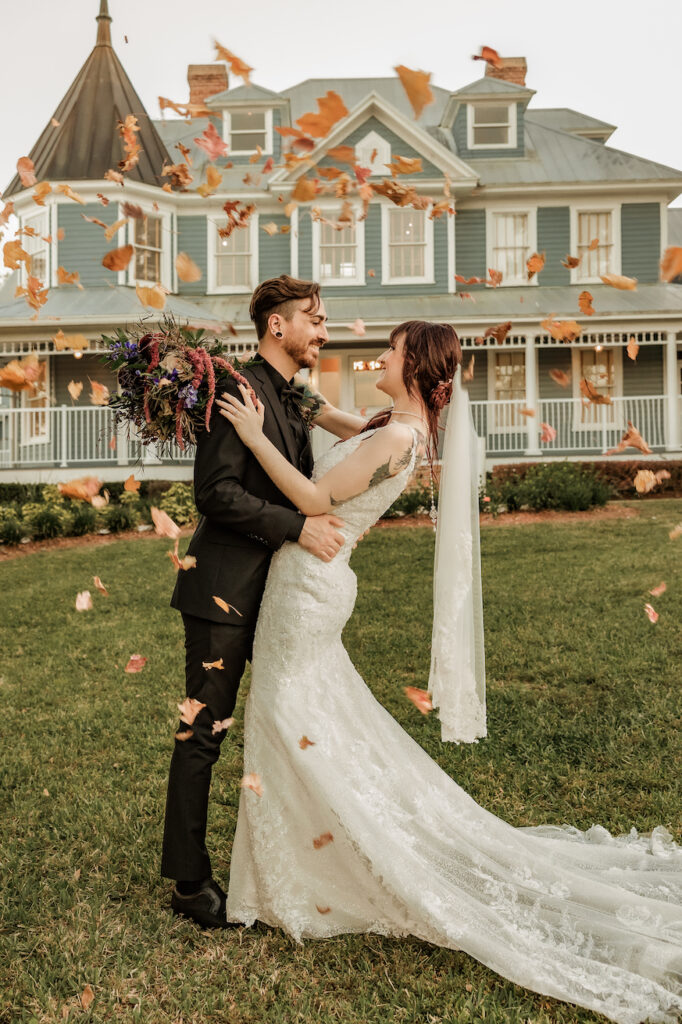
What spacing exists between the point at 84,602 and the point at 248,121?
16.7 m

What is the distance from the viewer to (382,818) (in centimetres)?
314

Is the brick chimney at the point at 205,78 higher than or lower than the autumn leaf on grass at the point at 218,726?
higher

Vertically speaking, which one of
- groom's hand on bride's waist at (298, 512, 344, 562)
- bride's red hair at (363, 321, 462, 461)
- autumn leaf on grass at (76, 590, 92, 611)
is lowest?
autumn leaf on grass at (76, 590, 92, 611)

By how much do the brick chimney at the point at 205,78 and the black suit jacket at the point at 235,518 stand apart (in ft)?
79.2

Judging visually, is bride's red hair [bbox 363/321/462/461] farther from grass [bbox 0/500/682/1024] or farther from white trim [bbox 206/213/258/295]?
white trim [bbox 206/213/258/295]

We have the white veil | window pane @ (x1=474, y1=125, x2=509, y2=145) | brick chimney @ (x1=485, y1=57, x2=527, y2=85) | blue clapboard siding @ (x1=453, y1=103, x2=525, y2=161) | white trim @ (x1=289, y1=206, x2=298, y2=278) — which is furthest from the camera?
brick chimney @ (x1=485, y1=57, x2=527, y2=85)

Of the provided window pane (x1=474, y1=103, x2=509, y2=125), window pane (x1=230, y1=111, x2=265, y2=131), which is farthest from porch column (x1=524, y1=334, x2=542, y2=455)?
window pane (x1=230, y1=111, x2=265, y2=131)

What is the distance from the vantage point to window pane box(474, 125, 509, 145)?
21.9m

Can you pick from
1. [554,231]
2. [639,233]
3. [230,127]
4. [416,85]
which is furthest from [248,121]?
[416,85]

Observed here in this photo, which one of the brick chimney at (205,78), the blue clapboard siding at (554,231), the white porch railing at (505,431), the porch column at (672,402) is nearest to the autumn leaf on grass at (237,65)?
the white porch railing at (505,431)

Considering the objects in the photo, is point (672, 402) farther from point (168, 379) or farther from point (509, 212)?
point (168, 379)

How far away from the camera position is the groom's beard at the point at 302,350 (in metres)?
3.39

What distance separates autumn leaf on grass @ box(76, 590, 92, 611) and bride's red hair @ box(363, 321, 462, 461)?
5.95m

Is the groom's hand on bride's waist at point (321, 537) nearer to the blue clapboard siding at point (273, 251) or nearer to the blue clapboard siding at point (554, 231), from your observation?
the blue clapboard siding at point (273, 251)
